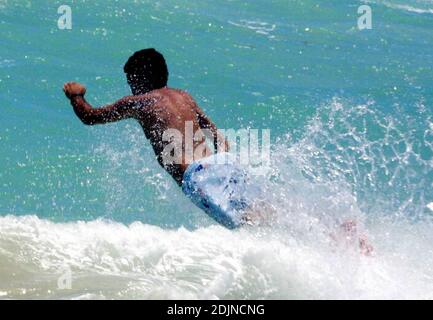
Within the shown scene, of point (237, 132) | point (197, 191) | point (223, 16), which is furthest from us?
point (223, 16)

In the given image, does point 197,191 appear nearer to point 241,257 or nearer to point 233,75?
point 241,257

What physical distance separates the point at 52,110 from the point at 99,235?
3.71m

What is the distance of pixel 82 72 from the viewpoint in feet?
33.5

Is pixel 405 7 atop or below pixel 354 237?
atop

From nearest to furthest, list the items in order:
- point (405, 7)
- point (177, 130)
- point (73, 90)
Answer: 1. point (177, 130)
2. point (73, 90)
3. point (405, 7)

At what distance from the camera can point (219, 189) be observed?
527 cm

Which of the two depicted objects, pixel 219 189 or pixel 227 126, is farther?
pixel 227 126

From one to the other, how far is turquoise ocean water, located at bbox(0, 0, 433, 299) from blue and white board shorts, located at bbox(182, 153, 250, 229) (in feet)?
0.80

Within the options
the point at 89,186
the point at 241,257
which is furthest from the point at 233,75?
the point at 241,257

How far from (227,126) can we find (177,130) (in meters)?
3.76

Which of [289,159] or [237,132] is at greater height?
[289,159]

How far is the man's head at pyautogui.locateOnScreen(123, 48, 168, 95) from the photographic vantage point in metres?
5.60

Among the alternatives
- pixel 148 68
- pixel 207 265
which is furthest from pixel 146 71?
pixel 207 265

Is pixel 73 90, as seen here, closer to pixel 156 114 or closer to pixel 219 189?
pixel 156 114
